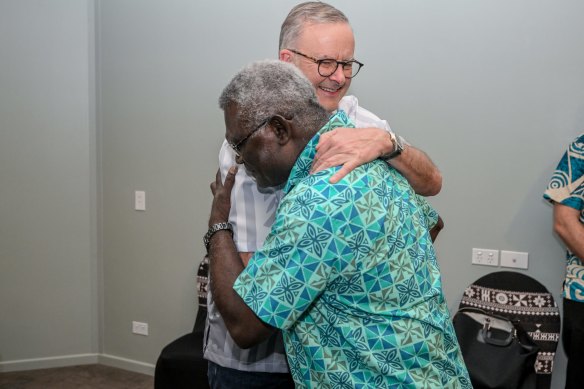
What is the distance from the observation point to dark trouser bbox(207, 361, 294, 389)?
1.32 meters

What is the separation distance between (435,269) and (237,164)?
50 centimetres

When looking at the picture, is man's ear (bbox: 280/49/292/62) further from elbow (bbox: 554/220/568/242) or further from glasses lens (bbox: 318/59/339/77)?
elbow (bbox: 554/220/568/242)

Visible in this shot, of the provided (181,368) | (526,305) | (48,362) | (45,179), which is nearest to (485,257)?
(526,305)

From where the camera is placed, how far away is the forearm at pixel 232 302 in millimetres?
1039

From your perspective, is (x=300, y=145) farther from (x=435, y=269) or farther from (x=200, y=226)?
(x=200, y=226)

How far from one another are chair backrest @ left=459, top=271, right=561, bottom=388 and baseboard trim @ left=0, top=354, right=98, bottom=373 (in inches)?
101

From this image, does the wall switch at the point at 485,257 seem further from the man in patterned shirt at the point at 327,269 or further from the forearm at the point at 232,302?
the forearm at the point at 232,302

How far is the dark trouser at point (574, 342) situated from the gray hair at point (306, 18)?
5.40 ft

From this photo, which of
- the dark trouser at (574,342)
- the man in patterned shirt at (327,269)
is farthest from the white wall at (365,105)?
the man in patterned shirt at (327,269)

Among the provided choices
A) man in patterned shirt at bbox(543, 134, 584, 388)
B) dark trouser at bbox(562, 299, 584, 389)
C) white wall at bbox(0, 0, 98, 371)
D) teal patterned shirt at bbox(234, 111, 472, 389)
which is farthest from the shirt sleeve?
white wall at bbox(0, 0, 98, 371)

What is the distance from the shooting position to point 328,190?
3.24ft

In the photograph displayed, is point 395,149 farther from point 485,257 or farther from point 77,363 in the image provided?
point 77,363

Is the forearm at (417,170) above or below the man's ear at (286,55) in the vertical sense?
below

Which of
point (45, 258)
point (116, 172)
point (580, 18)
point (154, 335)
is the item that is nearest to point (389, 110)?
point (580, 18)
